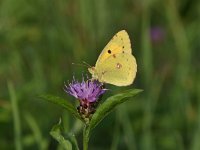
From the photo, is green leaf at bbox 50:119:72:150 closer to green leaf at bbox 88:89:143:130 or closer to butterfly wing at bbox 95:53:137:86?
green leaf at bbox 88:89:143:130

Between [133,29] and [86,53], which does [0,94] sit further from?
[133,29]

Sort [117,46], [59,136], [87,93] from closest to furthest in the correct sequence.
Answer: [59,136] < [87,93] < [117,46]

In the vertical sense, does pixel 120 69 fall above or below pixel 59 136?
above

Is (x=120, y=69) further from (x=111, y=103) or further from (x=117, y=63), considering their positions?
(x=111, y=103)

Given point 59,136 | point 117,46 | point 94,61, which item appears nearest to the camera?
point 59,136

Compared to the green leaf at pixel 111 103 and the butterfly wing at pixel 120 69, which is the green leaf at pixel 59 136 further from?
the butterfly wing at pixel 120 69

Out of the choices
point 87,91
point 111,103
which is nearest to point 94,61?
point 87,91

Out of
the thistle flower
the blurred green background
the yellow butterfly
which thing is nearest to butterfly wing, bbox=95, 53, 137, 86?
the yellow butterfly
